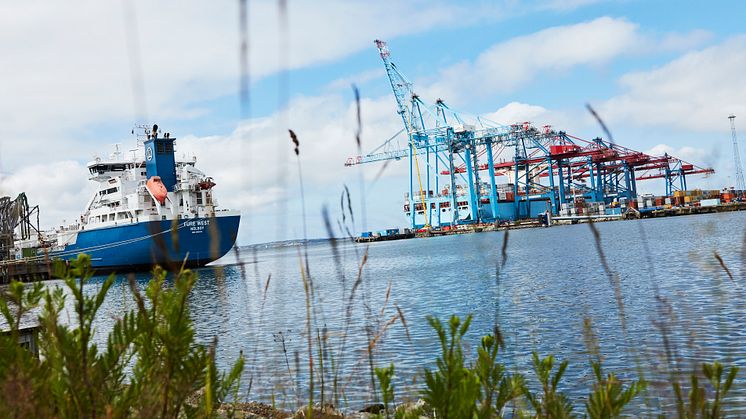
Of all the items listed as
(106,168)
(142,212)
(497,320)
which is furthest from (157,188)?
(497,320)

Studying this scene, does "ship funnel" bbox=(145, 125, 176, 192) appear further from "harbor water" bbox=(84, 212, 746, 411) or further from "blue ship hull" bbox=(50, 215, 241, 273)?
"harbor water" bbox=(84, 212, 746, 411)

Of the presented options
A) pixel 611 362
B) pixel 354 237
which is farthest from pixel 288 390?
pixel 354 237

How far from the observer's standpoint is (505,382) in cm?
200

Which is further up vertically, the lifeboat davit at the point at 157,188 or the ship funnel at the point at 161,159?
the ship funnel at the point at 161,159

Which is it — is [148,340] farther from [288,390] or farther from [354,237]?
[288,390]

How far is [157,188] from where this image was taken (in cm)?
3516

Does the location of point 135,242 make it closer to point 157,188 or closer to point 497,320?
point 157,188

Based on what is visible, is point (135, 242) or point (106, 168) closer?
point (135, 242)

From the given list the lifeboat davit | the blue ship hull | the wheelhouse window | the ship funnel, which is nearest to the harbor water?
the blue ship hull

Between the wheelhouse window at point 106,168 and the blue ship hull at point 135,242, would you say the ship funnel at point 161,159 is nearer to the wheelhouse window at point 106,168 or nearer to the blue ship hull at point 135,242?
the blue ship hull at point 135,242

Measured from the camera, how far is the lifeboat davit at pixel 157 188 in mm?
34938

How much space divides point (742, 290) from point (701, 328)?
3.77 m

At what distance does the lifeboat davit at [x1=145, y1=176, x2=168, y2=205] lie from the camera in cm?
3494

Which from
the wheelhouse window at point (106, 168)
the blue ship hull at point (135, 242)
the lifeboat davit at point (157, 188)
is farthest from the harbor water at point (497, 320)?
the wheelhouse window at point (106, 168)
